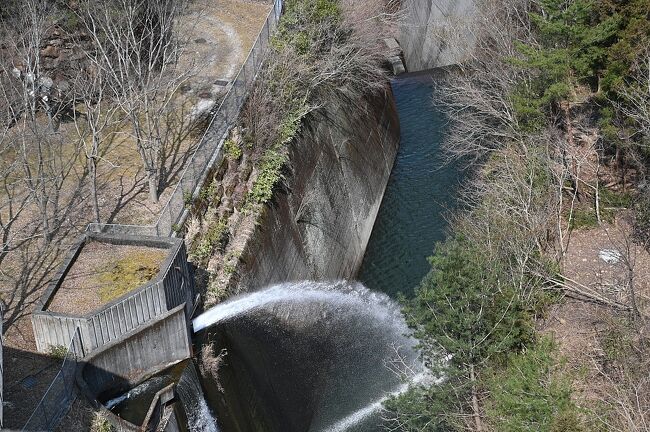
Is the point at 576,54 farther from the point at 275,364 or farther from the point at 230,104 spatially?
the point at 275,364

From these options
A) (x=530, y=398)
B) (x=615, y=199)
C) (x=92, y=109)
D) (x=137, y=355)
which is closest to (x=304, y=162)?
(x=92, y=109)

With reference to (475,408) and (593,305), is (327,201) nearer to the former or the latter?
(593,305)

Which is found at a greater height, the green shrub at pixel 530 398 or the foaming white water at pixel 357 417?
the green shrub at pixel 530 398

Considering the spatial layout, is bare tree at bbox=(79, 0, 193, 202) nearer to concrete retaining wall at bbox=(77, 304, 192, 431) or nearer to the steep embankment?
the steep embankment

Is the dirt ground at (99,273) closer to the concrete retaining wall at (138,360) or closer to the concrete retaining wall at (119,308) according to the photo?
the concrete retaining wall at (119,308)

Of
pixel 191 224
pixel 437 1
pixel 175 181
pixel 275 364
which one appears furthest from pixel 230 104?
pixel 437 1

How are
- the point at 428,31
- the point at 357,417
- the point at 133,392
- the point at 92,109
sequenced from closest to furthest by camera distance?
1. the point at 133,392
2. the point at 357,417
3. the point at 92,109
4. the point at 428,31

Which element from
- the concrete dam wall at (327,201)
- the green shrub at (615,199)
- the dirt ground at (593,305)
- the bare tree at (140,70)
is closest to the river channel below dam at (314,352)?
the concrete dam wall at (327,201)

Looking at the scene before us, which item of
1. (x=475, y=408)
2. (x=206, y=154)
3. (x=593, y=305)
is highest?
(x=206, y=154)
